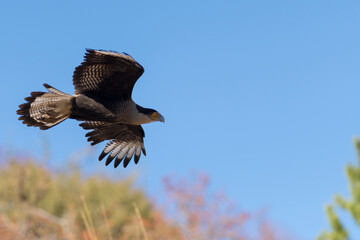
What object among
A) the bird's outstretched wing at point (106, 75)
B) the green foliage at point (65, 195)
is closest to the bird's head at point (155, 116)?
the bird's outstretched wing at point (106, 75)

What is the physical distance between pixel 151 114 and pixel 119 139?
101cm

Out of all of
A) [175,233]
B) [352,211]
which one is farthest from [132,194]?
[352,211]

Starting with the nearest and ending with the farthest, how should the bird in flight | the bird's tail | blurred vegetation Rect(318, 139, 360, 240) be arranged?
the bird in flight → the bird's tail → blurred vegetation Rect(318, 139, 360, 240)

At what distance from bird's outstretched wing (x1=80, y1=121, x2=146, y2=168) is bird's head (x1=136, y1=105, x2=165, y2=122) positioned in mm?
770

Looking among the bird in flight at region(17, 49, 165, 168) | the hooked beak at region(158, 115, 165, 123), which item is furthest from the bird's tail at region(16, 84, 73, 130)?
the hooked beak at region(158, 115, 165, 123)

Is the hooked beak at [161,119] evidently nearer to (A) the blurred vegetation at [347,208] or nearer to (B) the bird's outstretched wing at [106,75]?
(B) the bird's outstretched wing at [106,75]

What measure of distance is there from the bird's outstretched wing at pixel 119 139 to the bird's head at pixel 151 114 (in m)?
0.77

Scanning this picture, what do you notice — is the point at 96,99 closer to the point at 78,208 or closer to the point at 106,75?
the point at 106,75

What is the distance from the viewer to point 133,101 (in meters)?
5.42

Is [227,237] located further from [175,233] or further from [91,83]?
[91,83]

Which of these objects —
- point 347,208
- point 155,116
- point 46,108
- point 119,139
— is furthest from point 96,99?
point 347,208

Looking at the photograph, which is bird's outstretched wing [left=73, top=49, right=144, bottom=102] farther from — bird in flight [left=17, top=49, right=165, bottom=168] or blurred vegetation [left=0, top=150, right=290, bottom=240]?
blurred vegetation [left=0, top=150, right=290, bottom=240]

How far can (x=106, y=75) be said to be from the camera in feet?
17.0

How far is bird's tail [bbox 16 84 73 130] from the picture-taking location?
5176 millimetres
